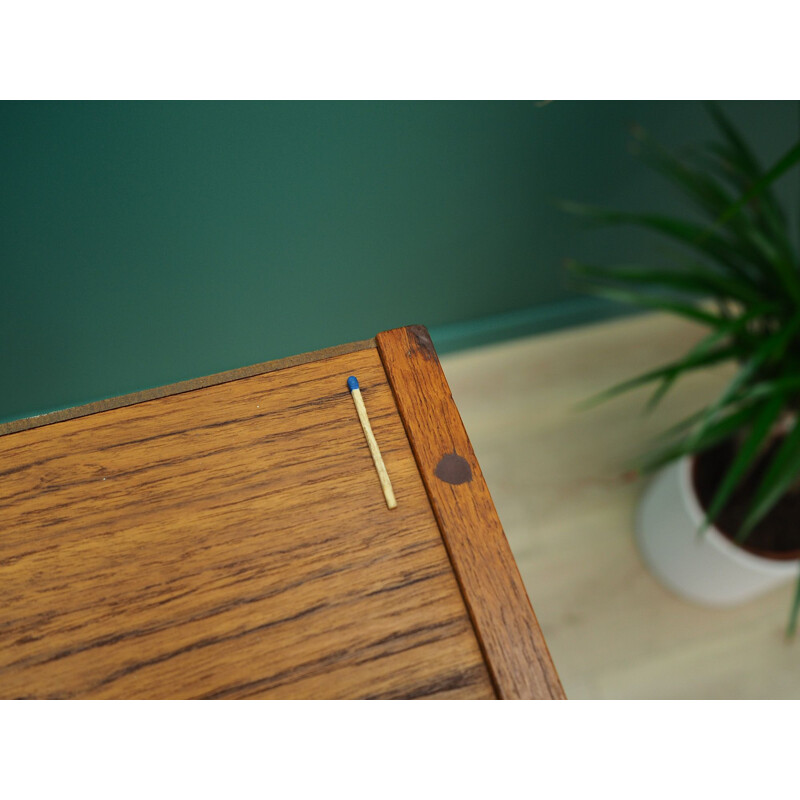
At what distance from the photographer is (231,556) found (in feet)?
1.27

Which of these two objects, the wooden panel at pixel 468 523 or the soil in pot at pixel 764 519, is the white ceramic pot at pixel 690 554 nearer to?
the soil in pot at pixel 764 519

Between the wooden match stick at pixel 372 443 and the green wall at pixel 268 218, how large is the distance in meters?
0.43

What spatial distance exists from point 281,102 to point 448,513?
0.53 metres

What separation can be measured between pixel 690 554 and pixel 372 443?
0.84m

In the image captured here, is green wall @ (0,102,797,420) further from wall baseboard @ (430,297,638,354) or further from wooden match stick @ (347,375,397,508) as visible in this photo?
wooden match stick @ (347,375,397,508)

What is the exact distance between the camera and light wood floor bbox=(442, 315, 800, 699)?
1.09 metres

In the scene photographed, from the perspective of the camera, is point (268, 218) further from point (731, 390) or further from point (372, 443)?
point (731, 390)

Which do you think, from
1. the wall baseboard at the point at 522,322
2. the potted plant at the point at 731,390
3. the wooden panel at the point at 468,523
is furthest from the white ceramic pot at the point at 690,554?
the wooden panel at the point at 468,523

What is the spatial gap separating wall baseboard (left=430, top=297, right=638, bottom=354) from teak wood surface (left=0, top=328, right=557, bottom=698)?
0.79m

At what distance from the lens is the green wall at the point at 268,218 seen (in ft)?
2.31

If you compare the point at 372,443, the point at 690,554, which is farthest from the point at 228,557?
the point at 690,554

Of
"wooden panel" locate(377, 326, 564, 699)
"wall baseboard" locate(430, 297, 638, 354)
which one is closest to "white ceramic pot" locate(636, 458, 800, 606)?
"wall baseboard" locate(430, 297, 638, 354)
